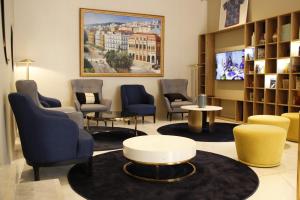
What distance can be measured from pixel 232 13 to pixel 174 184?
17.8 ft

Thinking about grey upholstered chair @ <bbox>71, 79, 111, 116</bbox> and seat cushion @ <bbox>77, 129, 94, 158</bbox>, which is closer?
seat cushion @ <bbox>77, 129, 94, 158</bbox>

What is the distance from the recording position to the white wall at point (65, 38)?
6.48 m

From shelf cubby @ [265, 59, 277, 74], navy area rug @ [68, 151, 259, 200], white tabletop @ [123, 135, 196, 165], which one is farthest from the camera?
shelf cubby @ [265, 59, 277, 74]

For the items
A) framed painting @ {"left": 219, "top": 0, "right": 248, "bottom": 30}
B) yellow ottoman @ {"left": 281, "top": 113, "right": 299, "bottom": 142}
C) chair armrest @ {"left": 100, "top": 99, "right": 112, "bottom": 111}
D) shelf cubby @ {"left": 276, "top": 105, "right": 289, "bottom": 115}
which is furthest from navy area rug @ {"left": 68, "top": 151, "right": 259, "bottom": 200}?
framed painting @ {"left": 219, "top": 0, "right": 248, "bottom": 30}

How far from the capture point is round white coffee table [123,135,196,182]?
2959 millimetres

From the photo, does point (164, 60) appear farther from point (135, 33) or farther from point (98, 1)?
point (98, 1)

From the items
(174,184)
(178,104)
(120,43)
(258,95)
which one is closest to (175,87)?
(178,104)

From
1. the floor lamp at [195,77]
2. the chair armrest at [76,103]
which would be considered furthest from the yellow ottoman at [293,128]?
the chair armrest at [76,103]

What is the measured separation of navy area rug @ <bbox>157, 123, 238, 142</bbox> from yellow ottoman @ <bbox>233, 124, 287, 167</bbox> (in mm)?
1389

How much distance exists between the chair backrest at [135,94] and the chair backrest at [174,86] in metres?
0.59

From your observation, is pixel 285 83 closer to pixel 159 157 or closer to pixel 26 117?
pixel 159 157

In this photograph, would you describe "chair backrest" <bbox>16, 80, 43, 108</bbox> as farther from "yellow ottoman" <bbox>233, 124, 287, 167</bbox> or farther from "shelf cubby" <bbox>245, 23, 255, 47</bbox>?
"shelf cubby" <bbox>245, 23, 255, 47</bbox>

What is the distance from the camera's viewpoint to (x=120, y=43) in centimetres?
737

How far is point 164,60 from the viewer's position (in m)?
7.89
